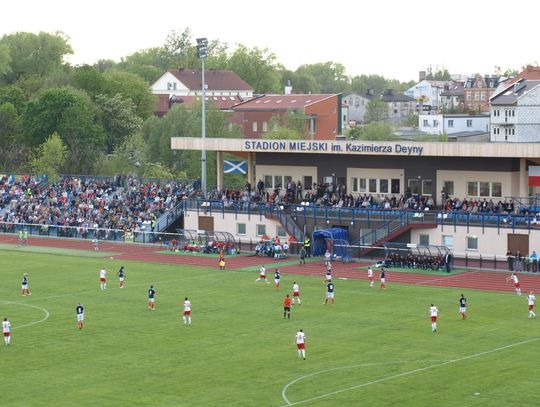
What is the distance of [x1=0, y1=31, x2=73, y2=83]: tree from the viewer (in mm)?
173500

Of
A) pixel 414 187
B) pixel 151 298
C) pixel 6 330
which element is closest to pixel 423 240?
pixel 414 187

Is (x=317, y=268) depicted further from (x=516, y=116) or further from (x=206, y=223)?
(x=516, y=116)

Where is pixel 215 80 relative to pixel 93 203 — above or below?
above

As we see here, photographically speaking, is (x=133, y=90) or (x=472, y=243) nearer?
(x=472, y=243)

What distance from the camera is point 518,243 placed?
71.8 metres

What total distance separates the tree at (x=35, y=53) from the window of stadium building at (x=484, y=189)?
106062 mm

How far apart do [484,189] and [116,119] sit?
7566 cm

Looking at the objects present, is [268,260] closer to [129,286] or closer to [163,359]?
[129,286]

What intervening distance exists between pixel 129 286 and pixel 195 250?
17.4 metres

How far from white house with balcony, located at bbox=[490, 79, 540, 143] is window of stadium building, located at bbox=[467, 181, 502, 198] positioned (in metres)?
60.3

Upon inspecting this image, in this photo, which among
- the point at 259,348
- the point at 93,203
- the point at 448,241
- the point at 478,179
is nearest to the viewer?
the point at 259,348

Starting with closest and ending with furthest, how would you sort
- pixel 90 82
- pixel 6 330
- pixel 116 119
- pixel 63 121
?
pixel 6 330
pixel 63 121
pixel 116 119
pixel 90 82

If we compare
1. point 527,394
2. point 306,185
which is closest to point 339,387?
point 527,394

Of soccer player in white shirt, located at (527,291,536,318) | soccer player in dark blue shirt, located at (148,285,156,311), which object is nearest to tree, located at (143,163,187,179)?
soccer player in dark blue shirt, located at (148,285,156,311)
